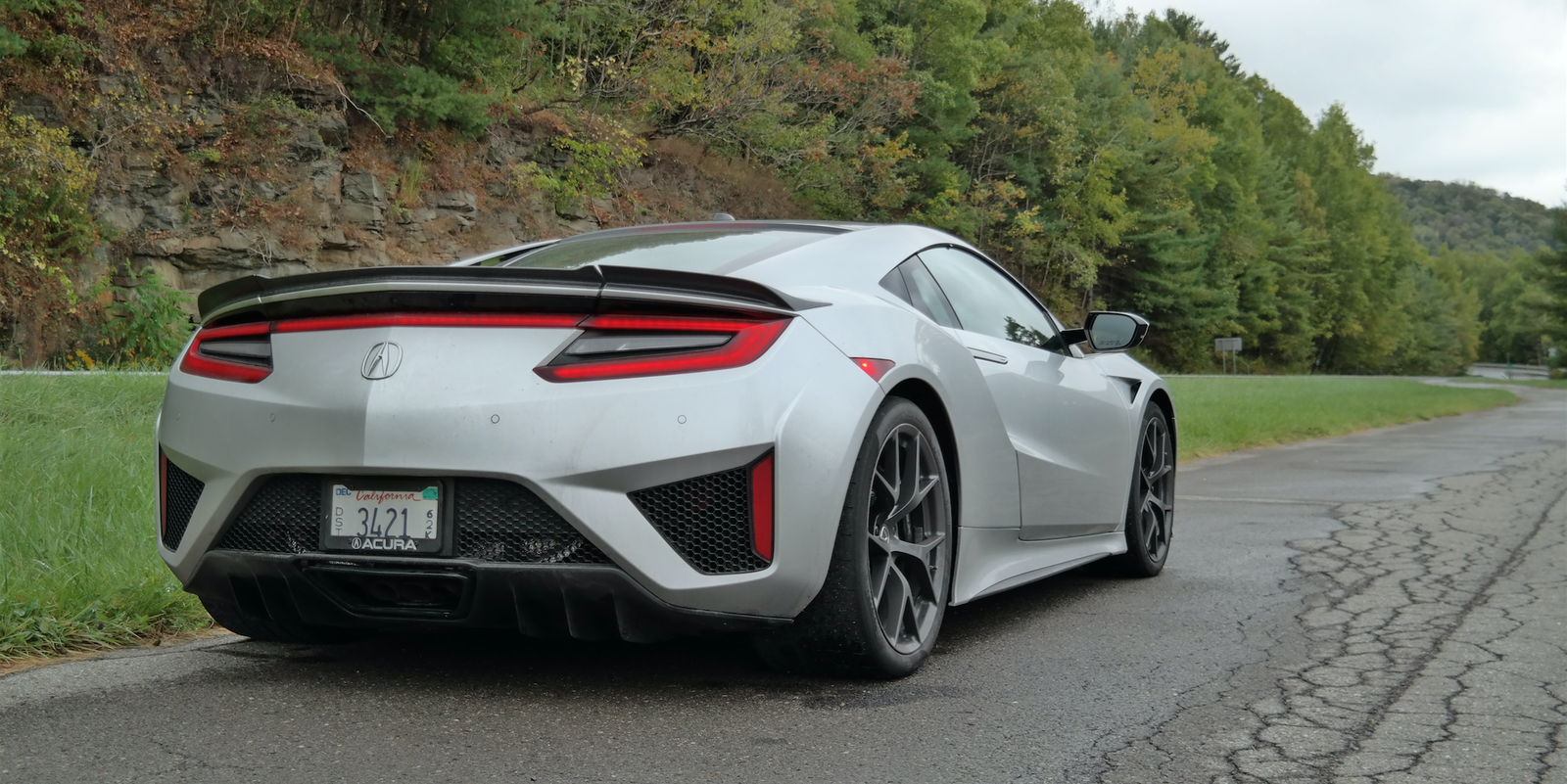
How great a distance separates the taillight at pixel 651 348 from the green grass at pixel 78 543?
1.93m

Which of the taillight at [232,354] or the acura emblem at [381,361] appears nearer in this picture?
the acura emblem at [381,361]

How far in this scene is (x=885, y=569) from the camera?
3426 mm

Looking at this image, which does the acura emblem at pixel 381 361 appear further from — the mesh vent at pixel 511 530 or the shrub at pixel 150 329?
the shrub at pixel 150 329

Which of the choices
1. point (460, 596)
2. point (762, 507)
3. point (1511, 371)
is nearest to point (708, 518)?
point (762, 507)

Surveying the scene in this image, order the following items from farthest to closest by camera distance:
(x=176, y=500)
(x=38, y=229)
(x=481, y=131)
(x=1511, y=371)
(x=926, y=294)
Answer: (x=1511, y=371)
(x=481, y=131)
(x=38, y=229)
(x=926, y=294)
(x=176, y=500)

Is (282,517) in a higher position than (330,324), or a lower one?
lower

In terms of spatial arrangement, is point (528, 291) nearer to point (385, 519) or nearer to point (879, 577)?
point (385, 519)

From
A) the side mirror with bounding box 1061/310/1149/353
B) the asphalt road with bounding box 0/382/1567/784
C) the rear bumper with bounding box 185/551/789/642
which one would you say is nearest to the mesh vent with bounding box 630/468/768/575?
the rear bumper with bounding box 185/551/789/642

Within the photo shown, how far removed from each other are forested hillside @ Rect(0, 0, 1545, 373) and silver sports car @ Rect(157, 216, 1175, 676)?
13.0 m

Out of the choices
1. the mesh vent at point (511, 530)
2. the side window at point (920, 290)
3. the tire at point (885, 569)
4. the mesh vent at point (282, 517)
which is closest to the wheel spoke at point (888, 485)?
the tire at point (885, 569)

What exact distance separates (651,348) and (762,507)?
447mm

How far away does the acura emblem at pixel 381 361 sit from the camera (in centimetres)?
298

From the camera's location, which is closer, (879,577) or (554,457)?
(554,457)

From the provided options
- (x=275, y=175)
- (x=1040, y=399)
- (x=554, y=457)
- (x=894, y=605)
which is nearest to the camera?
(x=554, y=457)
